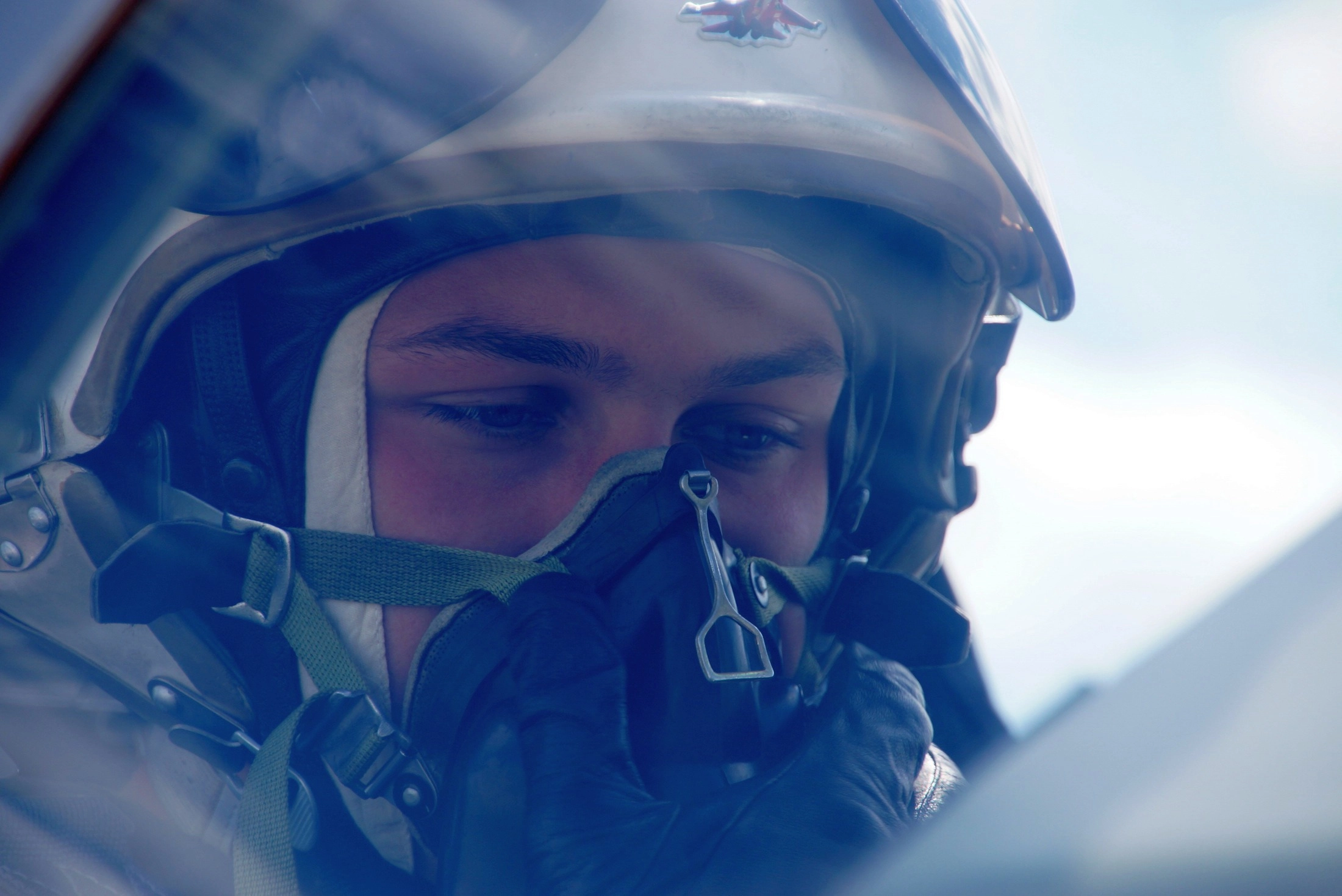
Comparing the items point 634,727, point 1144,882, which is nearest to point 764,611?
point 634,727

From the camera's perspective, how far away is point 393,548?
3.90ft

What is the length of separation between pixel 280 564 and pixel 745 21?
810 millimetres

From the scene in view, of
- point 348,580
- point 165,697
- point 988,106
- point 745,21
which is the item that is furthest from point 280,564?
point 988,106

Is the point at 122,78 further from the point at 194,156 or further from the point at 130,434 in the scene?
the point at 130,434

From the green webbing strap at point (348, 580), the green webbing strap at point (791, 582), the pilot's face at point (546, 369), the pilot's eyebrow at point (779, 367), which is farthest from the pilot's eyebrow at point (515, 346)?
the green webbing strap at point (791, 582)

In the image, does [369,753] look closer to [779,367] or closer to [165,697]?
[165,697]

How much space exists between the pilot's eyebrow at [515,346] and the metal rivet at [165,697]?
51cm

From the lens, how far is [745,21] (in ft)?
3.64

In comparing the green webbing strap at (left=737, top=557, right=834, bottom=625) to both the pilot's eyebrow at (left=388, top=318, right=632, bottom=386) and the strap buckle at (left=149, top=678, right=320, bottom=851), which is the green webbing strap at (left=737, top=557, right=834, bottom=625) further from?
the strap buckle at (left=149, top=678, right=320, bottom=851)

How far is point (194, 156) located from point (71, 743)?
2.50 feet

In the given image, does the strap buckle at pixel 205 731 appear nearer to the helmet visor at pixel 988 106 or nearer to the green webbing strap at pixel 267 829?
the green webbing strap at pixel 267 829

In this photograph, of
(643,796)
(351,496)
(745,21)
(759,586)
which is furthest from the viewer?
(759,586)

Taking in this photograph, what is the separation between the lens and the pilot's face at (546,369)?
115 cm

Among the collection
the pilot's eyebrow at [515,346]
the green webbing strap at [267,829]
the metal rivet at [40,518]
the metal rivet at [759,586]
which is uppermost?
the pilot's eyebrow at [515,346]
